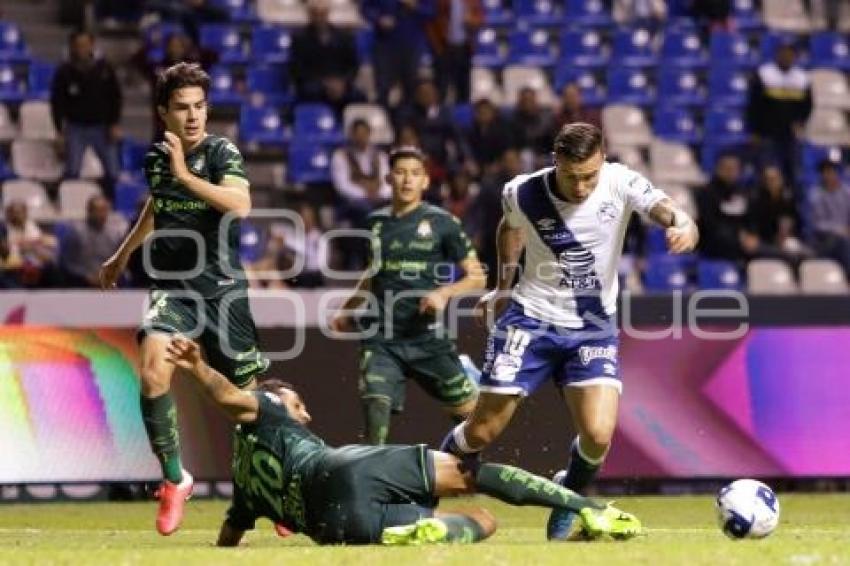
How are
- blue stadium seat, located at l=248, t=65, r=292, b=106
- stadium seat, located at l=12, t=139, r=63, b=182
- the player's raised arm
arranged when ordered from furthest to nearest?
blue stadium seat, located at l=248, t=65, r=292, b=106 → stadium seat, located at l=12, t=139, r=63, b=182 → the player's raised arm

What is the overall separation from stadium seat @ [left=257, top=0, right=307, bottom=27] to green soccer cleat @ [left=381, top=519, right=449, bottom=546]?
1349cm

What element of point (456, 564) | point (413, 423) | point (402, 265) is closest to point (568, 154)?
point (456, 564)

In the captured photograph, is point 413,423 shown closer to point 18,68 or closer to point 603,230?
point 603,230

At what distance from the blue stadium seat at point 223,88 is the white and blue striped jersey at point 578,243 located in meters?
11.2

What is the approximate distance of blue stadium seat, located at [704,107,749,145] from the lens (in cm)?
2325

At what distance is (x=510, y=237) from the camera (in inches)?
440

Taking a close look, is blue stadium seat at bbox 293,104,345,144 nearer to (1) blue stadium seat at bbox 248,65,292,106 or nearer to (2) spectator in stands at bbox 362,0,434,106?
(1) blue stadium seat at bbox 248,65,292,106

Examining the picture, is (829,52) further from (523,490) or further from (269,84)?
(523,490)

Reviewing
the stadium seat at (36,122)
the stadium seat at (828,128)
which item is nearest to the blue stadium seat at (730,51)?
the stadium seat at (828,128)

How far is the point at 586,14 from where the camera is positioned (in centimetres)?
2400

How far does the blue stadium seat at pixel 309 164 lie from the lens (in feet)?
69.3

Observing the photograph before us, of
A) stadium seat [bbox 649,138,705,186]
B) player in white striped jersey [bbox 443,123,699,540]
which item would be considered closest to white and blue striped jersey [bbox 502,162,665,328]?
player in white striped jersey [bbox 443,123,699,540]

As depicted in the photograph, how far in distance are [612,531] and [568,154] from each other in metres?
1.88

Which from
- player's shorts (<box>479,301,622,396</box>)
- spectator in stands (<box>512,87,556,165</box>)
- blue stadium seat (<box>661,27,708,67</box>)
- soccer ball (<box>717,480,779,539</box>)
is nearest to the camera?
soccer ball (<box>717,480,779,539</box>)
